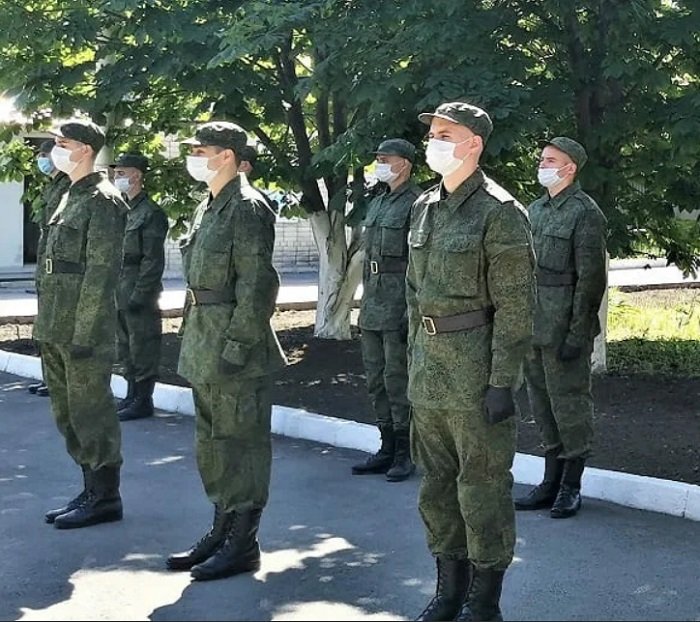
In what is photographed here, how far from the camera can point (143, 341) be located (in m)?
9.19

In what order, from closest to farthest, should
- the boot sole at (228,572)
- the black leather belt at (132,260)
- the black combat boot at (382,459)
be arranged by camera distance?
the boot sole at (228,572), the black combat boot at (382,459), the black leather belt at (132,260)

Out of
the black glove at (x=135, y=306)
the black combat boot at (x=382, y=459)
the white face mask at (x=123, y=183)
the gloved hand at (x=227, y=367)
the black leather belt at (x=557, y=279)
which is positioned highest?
the white face mask at (x=123, y=183)

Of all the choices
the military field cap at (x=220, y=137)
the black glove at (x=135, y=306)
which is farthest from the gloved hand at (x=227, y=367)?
the black glove at (x=135, y=306)

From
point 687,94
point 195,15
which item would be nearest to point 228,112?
point 195,15

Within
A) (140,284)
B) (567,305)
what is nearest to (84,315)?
(567,305)

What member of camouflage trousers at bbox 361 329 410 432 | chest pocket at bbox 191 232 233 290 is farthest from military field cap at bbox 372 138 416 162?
chest pocket at bbox 191 232 233 290

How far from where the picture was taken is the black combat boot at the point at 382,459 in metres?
7.14

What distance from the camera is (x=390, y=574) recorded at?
201 inches

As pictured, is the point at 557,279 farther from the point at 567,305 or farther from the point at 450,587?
the point at 450,587

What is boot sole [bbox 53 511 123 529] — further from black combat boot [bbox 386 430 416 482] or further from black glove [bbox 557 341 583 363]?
black glove [bbox 557 341 583 363]

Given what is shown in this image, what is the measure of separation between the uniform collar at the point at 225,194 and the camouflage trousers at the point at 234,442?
2.56 feet

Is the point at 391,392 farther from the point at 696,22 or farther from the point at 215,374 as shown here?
the point at 696,22

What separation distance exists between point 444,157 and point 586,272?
6.78ft

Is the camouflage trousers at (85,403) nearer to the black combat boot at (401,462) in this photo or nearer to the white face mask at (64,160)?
the white face mask at (64,160)
